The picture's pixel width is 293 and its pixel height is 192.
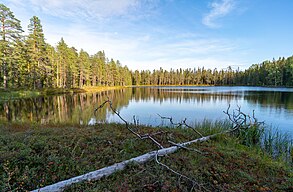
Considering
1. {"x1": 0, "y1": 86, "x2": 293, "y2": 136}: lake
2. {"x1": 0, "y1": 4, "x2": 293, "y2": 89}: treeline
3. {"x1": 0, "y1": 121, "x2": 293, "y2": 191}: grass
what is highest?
{"x1": 0, "y1": 4, "x2": 293, "y2": 89}: treeline

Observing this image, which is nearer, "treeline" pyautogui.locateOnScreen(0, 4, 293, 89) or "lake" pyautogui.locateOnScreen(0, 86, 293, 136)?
"lake" pyautogui.locateOnScreen(0, 86, 293, 136)

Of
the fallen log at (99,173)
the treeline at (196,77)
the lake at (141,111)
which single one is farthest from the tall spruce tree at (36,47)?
the treeline at (196,77)

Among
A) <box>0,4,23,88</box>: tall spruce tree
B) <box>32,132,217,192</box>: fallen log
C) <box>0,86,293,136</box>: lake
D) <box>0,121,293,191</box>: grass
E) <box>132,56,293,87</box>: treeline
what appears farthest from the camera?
<box>132,56,293,87</box>: treeline

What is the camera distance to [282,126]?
11891mm

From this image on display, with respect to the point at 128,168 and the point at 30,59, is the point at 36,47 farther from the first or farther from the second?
the point at 128,168

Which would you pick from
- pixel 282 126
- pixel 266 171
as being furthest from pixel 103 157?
pixel 282 126

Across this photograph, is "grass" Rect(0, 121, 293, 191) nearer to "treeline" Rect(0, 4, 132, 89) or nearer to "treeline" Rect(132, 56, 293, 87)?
"treeline" Rect(0, 4, 132, 89)

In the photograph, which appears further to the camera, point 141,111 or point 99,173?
point 141,111

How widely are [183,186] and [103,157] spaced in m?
2.56

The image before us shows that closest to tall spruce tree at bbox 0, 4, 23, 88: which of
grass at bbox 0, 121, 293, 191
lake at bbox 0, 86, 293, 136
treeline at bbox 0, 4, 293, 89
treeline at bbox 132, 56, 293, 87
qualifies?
treeline at bbox 0, 4, 293, 89

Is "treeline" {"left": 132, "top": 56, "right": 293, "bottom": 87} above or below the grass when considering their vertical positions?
above

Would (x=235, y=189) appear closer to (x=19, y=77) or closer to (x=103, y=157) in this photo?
(x=103, y=157)

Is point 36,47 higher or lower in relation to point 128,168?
higher

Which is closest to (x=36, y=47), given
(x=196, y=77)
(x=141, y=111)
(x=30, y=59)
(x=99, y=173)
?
(x=30, y=59)
